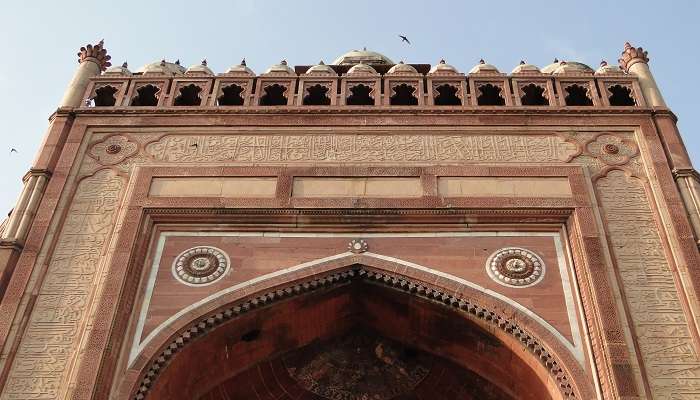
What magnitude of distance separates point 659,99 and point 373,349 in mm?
4462

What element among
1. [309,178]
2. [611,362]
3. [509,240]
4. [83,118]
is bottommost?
[611,362]

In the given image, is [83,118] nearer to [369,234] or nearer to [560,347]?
[369,234]

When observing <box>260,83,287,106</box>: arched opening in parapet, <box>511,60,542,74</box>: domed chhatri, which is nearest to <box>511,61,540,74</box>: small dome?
<box>511,60,542,74</box>: domed chhatri

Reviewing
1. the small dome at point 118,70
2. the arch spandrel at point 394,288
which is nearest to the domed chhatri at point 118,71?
the small dome at point 118,70

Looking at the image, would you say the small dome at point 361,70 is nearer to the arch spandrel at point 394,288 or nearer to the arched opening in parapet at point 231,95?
the arched opening in parapet at point 231,95

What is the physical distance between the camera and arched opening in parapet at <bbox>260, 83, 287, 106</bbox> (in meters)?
11.3

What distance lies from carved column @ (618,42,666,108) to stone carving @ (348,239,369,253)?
3.96 m

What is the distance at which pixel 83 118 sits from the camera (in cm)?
1085

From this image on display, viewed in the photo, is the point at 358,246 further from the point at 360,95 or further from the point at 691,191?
the point at 691,191

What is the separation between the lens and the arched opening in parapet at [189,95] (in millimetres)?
11336

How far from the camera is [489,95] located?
11.3m

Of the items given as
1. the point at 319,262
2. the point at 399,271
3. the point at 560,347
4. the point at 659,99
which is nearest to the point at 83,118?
the point at 319,262

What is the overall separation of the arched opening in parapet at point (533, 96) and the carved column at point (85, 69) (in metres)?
5.27

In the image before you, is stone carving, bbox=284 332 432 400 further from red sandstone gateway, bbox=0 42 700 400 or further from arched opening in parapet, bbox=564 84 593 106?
arched opening in parapet, bbox=564 84 593 106
